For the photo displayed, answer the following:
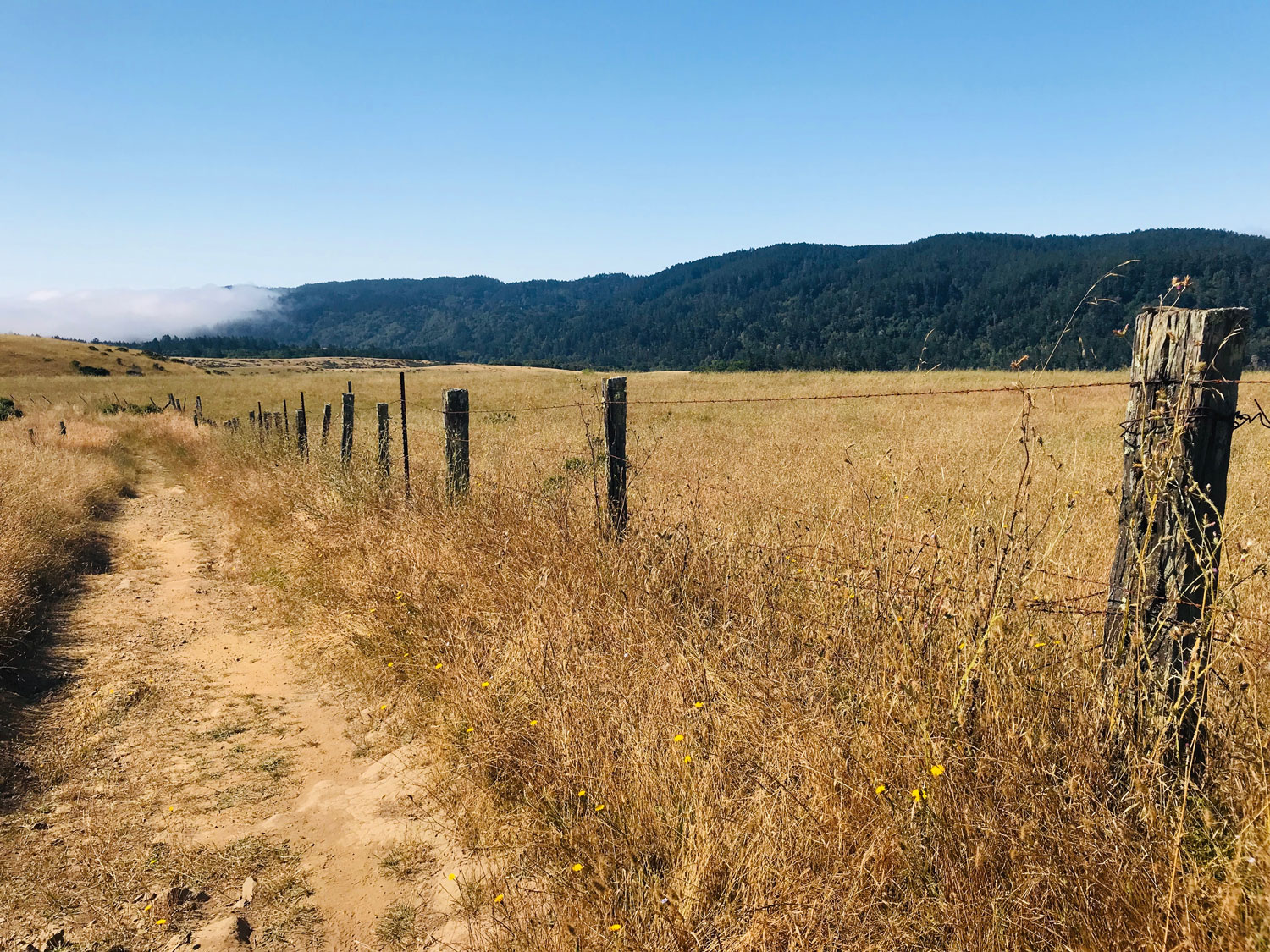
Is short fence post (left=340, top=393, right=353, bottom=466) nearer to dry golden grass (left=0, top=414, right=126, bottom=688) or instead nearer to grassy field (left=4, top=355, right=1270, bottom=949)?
dry golden grass (left=0, top=414, right=126, bottom=688)

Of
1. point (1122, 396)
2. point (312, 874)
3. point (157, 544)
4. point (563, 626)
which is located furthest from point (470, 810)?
point (1122, 396)

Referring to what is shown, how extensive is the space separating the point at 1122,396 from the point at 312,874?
25.3 meters

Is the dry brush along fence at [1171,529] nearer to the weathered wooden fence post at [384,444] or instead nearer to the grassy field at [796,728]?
the grassy field at [796,728]

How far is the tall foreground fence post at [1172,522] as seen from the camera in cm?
231

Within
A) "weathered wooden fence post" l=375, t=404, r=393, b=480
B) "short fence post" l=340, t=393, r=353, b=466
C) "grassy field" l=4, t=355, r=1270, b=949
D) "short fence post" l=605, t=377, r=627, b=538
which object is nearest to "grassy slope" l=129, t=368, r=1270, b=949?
"grassy field" l=4, t=355, r=1270, b=949

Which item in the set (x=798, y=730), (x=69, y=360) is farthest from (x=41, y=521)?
(x=69, y=360)

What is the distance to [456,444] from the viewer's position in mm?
7199

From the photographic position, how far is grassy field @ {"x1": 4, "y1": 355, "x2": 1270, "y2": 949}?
7.32 ft

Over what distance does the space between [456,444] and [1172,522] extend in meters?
5.93

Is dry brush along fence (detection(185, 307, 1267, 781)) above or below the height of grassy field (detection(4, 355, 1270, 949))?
above

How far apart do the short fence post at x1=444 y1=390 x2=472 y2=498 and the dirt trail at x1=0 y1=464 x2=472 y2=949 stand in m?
2.02

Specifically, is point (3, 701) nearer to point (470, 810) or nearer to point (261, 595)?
point (261, 595)

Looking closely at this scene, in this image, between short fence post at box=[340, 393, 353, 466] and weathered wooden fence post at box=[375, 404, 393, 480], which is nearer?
weathered wooden fence post at box=[375, 404, 393, 480]

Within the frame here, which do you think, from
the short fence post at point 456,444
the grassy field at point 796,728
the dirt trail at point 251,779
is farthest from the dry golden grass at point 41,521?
the short fence post at point 456,444
